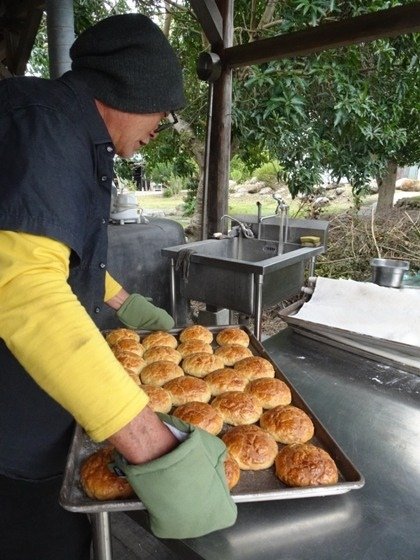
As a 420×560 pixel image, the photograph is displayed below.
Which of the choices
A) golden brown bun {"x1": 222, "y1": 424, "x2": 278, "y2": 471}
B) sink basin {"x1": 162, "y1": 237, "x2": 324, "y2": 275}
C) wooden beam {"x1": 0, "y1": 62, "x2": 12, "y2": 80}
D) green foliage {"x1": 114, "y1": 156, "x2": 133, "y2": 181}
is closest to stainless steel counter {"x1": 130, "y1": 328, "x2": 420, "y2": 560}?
golden brown bun {"x1": 222, "y1": 424, "x2": 278, "y2": 471}

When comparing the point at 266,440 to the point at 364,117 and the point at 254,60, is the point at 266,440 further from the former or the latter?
the point at 364,117

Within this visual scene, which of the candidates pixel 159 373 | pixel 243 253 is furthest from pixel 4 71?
pixel 159 373

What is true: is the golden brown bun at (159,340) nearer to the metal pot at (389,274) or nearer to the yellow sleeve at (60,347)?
the yellow sleeve at (60,347)

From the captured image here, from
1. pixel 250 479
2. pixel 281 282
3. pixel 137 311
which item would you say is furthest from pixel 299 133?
pixel 250 479

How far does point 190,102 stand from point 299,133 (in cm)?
211

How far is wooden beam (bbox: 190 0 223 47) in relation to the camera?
3588 mm

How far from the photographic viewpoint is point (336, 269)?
591 centimetres

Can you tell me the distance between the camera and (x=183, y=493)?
3.05 feet

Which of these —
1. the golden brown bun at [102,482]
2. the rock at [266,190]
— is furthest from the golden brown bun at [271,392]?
the rock at [266,190]

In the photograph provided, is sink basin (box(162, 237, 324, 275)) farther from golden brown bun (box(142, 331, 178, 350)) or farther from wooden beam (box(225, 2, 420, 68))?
wooden beam (box(225, 2, 420, 68))

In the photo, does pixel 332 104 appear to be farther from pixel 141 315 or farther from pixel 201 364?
pixel 201 364

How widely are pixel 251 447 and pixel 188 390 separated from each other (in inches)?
17.6

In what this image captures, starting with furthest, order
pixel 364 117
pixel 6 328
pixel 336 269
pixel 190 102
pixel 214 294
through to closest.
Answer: pixel 190 102 → pixel 336 269 → pixel 364 117 → pixel 214 294 → pixel 6 328

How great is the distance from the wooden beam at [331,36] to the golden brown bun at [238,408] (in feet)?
8.84
